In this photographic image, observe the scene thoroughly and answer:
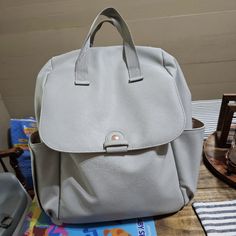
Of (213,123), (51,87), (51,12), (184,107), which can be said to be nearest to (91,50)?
(51,87)

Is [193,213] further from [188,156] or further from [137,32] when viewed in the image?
[137,32]

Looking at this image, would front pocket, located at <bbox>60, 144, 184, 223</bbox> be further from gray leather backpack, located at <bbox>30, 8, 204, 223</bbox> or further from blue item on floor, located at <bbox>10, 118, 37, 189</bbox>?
blue item on floor, located at <bbox>10, 118, 37, 189</bbox>

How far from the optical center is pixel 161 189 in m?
0.45

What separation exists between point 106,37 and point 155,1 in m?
0.18

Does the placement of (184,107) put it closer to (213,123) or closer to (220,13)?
(213,123)

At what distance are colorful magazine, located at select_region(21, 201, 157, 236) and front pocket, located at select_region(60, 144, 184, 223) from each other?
0.02 metres

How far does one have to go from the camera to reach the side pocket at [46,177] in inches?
18.0

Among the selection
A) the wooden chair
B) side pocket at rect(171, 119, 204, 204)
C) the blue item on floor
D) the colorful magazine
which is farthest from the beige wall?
the colorful magazine

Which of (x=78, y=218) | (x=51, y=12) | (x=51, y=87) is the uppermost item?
(x=51, y=12)

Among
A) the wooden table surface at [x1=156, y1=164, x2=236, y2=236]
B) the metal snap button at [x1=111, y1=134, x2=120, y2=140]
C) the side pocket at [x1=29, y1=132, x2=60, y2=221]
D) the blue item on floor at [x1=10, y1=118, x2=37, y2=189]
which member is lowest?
the blue item on floor at [x1=10, y1=118, x2=37, y2=189]

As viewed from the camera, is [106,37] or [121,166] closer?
[121,166]

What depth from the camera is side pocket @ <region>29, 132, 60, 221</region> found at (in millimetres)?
456

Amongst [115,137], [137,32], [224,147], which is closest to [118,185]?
[115,137]

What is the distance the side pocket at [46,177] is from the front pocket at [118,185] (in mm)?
17
